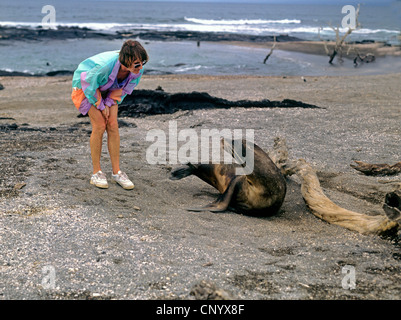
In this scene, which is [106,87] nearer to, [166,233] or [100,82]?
[100,82]

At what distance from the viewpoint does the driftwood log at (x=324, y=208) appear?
11.6 ft

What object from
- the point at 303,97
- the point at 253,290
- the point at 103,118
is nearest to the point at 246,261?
→ the point at 253,290

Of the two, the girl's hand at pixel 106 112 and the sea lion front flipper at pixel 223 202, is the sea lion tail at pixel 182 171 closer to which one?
the sea lion front flipper at pixel 223 202

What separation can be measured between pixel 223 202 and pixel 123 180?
1.07 meters

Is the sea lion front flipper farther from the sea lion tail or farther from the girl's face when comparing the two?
the girl's face

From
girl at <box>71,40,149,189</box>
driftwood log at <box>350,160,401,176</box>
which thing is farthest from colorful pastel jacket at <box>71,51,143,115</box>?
driftwood log at <box>350,160,401,176</box>

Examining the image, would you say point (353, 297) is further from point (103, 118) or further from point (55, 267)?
point (103, 118)

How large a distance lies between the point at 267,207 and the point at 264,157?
1.56ft

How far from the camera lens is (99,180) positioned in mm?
4422

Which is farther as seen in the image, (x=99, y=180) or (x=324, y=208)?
(x=99, y=180)

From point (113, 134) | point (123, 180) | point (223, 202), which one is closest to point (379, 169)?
point (223, 202)

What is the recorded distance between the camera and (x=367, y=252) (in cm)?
326

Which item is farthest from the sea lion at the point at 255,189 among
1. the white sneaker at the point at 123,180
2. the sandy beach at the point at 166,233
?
the white sneaker at the point at 123,180

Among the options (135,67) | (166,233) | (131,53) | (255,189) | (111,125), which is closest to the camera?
(166,233)
